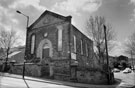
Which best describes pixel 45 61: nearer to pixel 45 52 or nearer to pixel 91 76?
pixel 45 52

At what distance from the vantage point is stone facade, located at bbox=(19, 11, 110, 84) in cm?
→ 1476

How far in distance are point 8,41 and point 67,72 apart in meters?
21.3

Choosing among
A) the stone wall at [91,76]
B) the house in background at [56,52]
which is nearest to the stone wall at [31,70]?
the house in background at [56,52]

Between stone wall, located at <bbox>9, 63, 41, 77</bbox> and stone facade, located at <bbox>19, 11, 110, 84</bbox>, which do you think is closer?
stone facade, located at <bbox>19, 11, 110, 84</bbox>

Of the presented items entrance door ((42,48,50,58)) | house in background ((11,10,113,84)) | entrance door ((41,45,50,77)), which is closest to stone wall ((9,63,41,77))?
house in background ((11,10,113,84))

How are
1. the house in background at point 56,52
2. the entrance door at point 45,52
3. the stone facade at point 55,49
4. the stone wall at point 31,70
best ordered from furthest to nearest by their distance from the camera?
the entrance door at point 45,52 → the stone wall at point 31,70 → the stone facade at point 55,49 → the house in background at point 56,52

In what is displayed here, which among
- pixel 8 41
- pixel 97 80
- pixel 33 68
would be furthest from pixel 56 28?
pixel 8 41

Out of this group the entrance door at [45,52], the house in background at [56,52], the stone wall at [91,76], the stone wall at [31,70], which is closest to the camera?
the stone wall at [91,76]

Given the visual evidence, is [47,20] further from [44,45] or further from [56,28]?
[44,45]

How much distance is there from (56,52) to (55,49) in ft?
2.21

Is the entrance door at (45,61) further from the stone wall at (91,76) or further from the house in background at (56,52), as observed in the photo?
the stone wall at (91,76)

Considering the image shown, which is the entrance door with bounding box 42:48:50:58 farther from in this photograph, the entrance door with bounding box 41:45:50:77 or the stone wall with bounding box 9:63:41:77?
the stone wall with bounding box 9:63:41:77

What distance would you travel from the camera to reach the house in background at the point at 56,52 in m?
14.4

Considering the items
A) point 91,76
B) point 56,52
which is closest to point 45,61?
point 56,52
